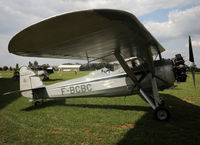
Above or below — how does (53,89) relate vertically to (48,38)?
below

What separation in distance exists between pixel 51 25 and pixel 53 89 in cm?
485

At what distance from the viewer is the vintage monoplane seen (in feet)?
6.23

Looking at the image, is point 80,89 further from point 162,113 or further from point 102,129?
point 162,113

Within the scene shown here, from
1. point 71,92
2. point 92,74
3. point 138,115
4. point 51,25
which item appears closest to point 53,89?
point 71,92

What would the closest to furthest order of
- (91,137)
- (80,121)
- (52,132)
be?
(91,137) → (52,132) → (80,121)

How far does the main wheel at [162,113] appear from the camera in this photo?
4.00m

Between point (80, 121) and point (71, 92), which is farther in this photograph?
point (71, 92)

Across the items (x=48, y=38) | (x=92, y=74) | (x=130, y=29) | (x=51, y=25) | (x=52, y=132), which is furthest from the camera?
(x=92, y=74)

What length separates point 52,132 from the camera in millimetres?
3635

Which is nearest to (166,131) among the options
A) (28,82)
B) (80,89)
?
(80,89)

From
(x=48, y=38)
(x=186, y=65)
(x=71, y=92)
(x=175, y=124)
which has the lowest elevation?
(x=175, y=124)

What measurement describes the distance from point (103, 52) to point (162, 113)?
2.88 metres

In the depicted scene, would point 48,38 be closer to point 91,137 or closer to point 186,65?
point 91,137

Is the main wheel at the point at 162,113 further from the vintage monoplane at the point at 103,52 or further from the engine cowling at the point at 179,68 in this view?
the engine cowling at the point at 179,68
